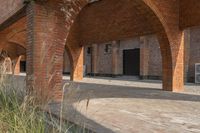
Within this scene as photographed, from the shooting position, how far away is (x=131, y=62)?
24.2 m

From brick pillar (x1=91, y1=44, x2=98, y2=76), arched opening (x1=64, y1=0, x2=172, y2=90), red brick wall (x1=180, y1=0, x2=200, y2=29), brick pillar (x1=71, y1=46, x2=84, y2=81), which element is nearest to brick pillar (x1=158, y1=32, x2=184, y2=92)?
arched opening (x1=64, y1=0, x2=172, y2=90)

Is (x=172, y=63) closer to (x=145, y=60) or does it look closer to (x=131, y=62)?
(x=145, y=60)

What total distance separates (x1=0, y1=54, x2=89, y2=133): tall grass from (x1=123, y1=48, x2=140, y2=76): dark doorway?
2068 centimetres

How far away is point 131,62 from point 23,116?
71.6ft

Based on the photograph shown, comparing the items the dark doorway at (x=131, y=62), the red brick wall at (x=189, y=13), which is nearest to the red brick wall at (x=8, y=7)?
the red brick wall at (x=189, y=13)

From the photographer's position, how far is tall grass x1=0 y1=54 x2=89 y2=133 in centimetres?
255

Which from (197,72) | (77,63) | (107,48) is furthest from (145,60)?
(77,63)

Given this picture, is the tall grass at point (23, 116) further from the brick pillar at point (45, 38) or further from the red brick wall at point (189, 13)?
the red brick wall at point (189, 13)

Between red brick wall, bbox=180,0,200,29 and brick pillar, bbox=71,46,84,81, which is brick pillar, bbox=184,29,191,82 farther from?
red brick wall, bbox=180,0,200,29

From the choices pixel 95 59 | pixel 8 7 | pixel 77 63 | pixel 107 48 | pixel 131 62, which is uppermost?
pixel 8 7

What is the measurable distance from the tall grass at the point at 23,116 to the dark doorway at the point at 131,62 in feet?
67.8

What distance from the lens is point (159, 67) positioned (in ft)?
67.7

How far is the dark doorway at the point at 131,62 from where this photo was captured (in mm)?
23594

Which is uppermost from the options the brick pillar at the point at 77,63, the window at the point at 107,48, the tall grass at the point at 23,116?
the window at the point at 107,48
